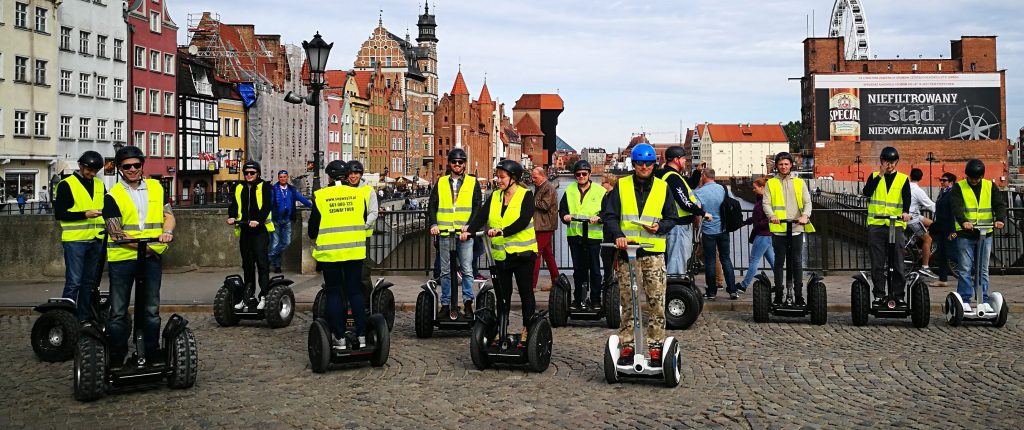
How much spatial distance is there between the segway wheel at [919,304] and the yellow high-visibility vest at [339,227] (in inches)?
230

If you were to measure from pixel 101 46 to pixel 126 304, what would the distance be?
160 feet

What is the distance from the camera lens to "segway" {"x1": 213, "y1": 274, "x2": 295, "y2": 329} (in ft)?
33.3

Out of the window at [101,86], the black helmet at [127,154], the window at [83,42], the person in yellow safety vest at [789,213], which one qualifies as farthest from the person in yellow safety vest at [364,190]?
the window at [101,86]

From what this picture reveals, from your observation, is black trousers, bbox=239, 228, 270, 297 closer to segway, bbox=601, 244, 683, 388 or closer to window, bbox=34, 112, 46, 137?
segway, bbox=601, 244, 683, 388

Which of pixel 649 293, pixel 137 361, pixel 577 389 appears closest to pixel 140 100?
pixel 137 361

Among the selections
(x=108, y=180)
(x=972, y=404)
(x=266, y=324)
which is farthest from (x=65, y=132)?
(x=972, y=404)

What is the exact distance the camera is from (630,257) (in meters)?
6.88

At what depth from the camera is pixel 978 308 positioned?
9.89m

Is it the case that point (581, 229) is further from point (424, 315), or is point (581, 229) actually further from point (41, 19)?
point (41, 19)

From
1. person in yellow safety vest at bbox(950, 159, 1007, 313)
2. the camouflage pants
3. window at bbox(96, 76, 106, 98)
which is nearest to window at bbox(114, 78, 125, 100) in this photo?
window at bbox(96, 76, 106, 98)

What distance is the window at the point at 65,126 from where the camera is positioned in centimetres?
4772

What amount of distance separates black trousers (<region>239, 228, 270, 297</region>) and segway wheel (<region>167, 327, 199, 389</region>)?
3319 millimetres

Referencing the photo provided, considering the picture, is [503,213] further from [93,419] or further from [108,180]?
[108,180]

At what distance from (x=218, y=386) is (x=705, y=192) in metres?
6.84
